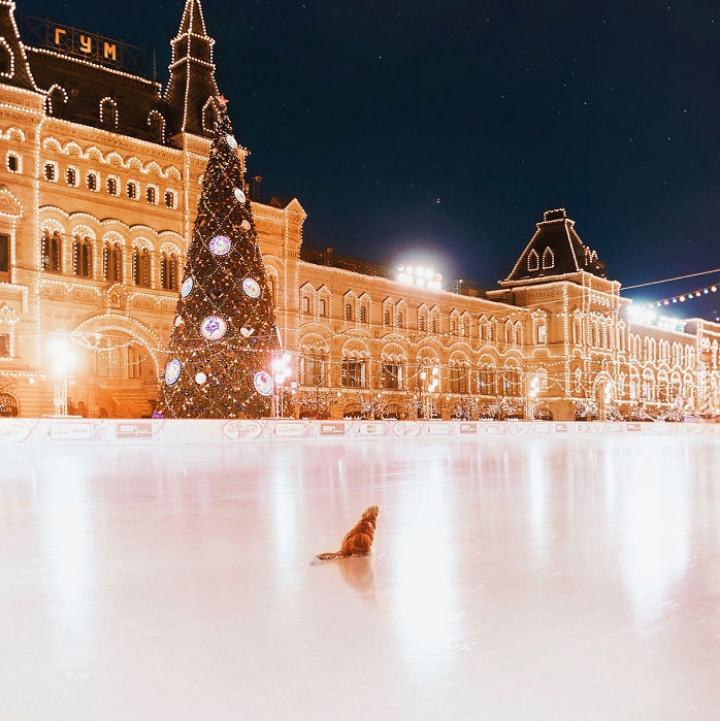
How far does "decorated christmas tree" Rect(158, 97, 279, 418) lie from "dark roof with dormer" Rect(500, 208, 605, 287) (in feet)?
122

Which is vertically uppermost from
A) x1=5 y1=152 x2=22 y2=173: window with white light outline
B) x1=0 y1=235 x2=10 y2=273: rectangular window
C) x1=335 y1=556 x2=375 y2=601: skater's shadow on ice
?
x1=5 y1=152 x2=22 y2=173: window with white light outline

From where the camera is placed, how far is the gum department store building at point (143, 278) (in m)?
27.9

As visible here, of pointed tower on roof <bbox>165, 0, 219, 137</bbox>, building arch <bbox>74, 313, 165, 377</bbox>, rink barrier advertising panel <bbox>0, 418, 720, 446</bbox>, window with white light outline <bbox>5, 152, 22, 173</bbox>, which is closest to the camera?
rink barrier advertising panel <bbox>0, 418, 720, 446</bbox>

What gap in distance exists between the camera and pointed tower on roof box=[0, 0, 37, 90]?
27891mm

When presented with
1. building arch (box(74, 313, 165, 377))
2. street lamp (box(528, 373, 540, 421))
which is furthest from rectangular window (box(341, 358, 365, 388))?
street lamp (box(528, 373, 540, 421))

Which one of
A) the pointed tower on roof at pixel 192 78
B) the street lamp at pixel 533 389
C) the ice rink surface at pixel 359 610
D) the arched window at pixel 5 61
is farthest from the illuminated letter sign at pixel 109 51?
the street lamp at pixel 533 389

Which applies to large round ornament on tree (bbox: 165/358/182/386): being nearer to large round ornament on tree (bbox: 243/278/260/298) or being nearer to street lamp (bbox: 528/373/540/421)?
large round ornament on tree (bbox: 243/278/260/298)

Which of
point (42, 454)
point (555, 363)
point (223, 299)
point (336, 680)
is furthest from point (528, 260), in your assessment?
point (336, 680)

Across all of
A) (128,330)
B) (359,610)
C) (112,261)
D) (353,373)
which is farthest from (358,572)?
(353,373)

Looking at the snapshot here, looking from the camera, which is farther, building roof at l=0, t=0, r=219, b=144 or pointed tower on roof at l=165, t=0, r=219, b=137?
pointed tower on roof at l=165, t=0, r=219, b=137

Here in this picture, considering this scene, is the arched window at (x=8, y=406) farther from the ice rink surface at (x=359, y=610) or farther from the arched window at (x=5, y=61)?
the ice rink surface at (x=359, y=610)

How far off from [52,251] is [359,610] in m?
28.0

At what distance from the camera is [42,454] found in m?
16.8

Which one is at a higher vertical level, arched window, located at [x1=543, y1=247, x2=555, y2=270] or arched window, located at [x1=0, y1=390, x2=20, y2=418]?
arched window, located at [x1=543, y1=247, x2=555, y2=270]
